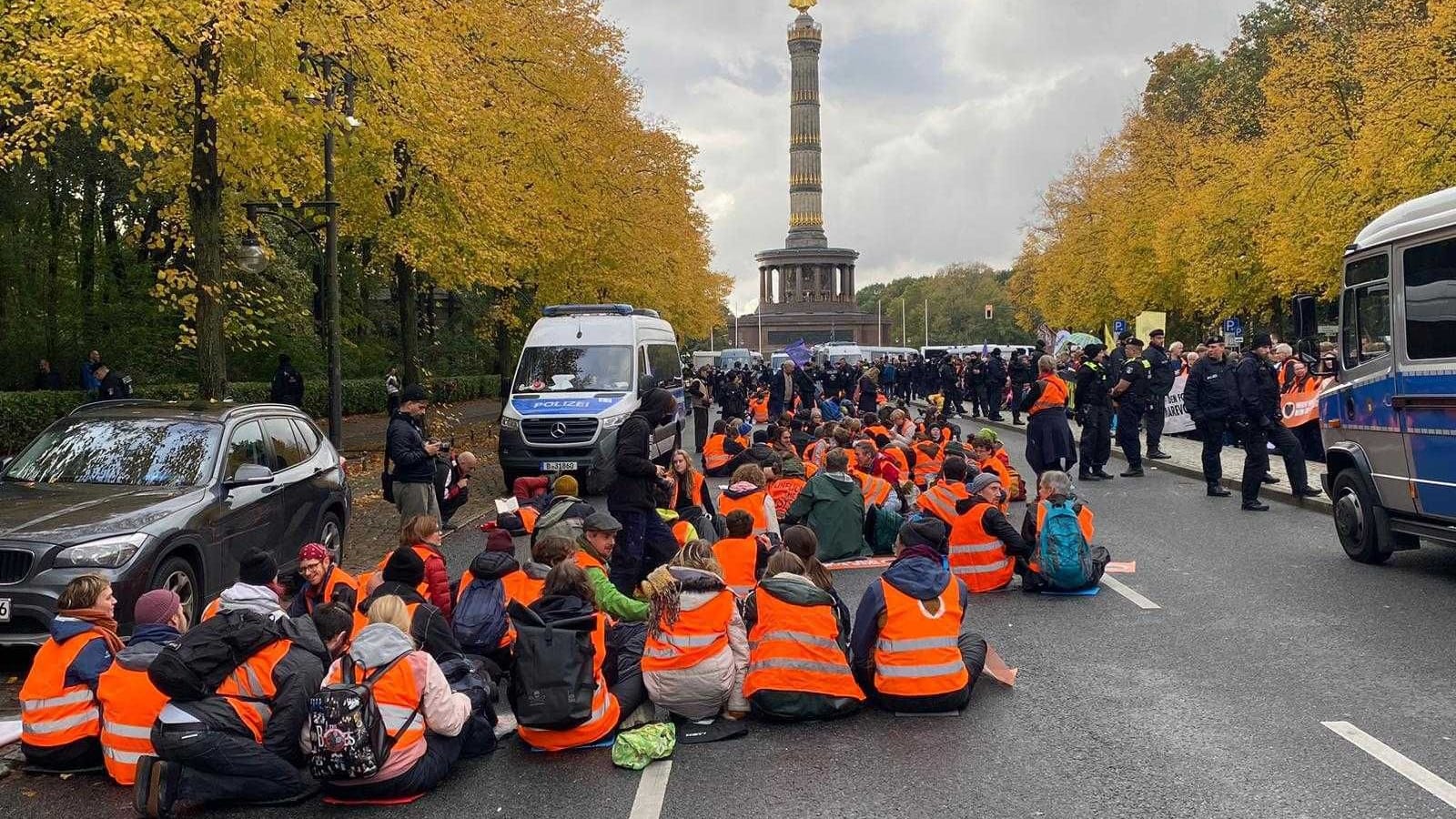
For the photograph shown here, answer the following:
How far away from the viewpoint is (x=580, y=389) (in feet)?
58.0

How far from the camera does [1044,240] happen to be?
61.3 meters

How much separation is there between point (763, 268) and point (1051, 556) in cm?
10738

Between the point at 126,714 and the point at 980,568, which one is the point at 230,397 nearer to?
the point at 980,568

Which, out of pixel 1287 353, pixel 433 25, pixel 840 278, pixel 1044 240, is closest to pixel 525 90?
pixel 433 25

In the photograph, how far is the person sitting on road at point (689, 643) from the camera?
6039mm

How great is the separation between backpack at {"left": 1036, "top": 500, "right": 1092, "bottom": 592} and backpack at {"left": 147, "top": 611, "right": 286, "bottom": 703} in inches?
224

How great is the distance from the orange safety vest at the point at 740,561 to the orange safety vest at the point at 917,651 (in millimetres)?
1850

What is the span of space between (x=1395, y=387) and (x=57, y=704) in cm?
925

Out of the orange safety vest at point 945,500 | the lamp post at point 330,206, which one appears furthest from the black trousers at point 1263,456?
the lamp post at point 330,206

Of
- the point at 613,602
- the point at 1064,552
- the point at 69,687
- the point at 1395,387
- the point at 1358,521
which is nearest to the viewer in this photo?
the point at 69,687

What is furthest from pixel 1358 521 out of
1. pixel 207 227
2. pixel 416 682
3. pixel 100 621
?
pixel 207 227

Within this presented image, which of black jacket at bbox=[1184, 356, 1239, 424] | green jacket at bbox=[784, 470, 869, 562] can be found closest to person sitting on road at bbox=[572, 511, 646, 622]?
green jacket at bbox=[784, 470, 869, 562]

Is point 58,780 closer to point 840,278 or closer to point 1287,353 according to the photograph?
point 1287,353

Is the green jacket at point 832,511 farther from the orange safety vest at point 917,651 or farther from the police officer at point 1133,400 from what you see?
the police officer at point 1133,400
